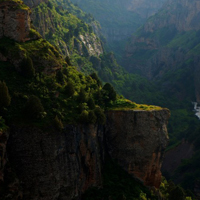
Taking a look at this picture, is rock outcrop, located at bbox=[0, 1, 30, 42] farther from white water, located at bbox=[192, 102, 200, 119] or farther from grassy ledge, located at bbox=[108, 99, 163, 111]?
white water, located at bbox=[192, 102, 200, 119]

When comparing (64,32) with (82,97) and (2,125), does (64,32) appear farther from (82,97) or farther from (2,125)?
(2,125)

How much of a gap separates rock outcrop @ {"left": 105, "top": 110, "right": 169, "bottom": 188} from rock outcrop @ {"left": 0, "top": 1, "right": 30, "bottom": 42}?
75.0 ft

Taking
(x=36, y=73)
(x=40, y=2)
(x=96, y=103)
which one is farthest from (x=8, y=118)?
(x=40, y=2)

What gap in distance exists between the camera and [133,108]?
5331 cm

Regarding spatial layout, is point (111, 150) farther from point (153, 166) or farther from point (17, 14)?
point (17, 14)

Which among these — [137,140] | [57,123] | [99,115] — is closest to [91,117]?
[99,115]

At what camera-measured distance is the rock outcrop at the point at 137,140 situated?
51.1 meters

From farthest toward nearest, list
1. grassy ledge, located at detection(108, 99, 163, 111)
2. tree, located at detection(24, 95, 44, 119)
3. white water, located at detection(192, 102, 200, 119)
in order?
white water, located at detection(192, 102, 200, 119), grassy ledge, located at detection(108, 99, 163, 111), tree, located at detection(24, 95, 44, 119)

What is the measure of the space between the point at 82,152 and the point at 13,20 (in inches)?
1036

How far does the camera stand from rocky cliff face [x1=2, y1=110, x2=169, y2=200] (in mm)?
33969

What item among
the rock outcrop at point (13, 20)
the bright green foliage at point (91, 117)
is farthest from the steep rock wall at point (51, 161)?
the rock outcrop at point (13, 20)

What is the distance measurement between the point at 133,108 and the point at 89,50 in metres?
102

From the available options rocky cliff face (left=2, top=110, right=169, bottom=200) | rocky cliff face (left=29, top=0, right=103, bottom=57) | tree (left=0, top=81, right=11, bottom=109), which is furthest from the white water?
tree (left=0, top=81, right=11, bottom=109)

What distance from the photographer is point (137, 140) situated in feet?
167
